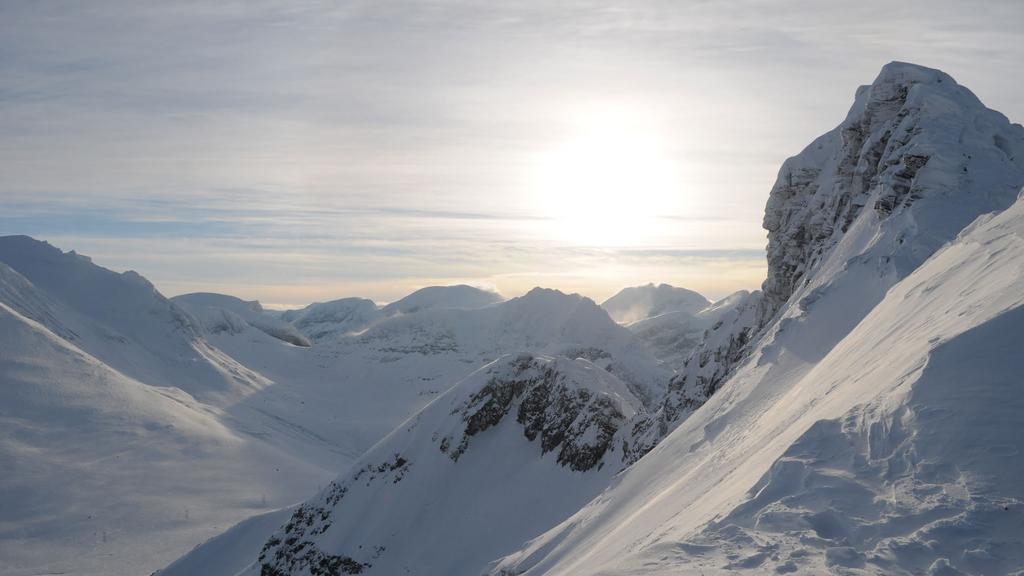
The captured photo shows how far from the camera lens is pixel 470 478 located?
42.6 m

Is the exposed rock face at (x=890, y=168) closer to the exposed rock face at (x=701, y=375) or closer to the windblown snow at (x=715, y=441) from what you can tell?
the windblown snow at (x=715, y=441)

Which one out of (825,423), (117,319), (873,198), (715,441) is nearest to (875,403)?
(825,423)

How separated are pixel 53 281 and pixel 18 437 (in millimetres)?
72968

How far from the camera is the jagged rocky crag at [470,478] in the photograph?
127ft

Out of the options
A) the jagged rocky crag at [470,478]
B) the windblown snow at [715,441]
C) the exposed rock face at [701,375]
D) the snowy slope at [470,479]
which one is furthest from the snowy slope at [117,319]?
the exposed rock face at [701,375]

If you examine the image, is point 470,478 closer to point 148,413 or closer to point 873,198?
point 873,198

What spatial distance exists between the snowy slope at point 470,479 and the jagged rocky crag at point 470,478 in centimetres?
7

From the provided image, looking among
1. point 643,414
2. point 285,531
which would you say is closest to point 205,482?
point 285,531

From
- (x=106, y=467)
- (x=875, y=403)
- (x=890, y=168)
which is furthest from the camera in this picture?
(x=106, y=467)

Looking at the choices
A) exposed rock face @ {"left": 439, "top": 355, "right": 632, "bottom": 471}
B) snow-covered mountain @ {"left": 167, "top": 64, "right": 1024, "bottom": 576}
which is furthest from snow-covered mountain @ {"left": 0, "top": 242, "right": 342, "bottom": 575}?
exposed rock face @ {"left": 439, "top": 355, "right": 632, "bottom": 471}

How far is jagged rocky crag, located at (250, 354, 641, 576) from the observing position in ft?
127

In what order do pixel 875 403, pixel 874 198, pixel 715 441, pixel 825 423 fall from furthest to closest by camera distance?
pixel 874 198 → pixel 715 441 → pixel 825 423 → pixel 875 403

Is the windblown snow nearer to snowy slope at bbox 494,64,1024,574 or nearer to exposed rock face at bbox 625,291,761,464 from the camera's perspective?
snowy slope at bbox 494,64,1024,574

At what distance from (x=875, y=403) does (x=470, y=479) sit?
3260cm
